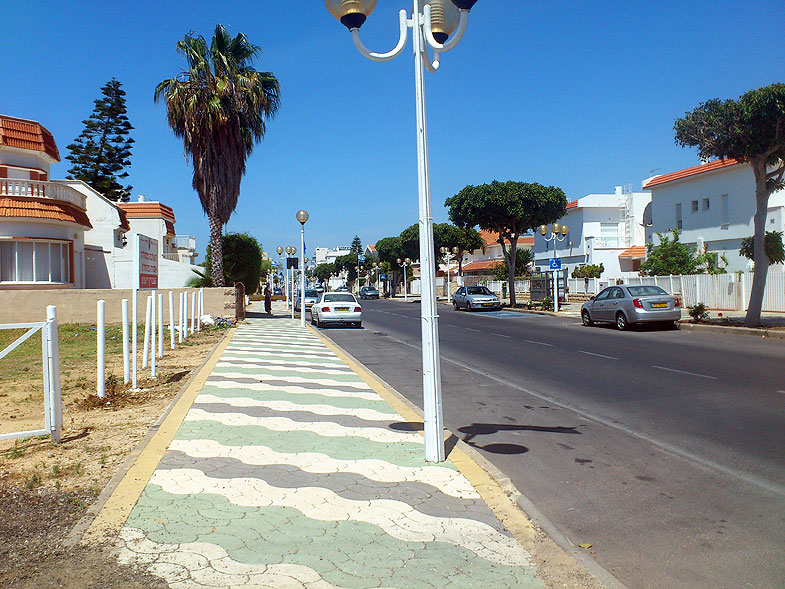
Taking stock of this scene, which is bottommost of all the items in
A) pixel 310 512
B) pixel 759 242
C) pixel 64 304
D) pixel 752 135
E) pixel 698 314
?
pixel 310 512

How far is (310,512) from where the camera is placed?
4.61 m

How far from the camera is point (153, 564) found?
12.3 ft

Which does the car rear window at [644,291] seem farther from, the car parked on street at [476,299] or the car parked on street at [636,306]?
the car parked on street at [476,299]

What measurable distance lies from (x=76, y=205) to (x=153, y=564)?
91.8ft

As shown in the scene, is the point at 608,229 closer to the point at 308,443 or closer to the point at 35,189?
the point at 35,189

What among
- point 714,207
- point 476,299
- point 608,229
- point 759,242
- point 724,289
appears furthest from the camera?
point 608,229

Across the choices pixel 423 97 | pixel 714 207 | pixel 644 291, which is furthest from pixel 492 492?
pixel 714 207

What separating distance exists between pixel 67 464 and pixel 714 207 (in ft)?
125

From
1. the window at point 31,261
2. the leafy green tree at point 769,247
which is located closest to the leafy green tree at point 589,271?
the leafy green tree at point 769,247

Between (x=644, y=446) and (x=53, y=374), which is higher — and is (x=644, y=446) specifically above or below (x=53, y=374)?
below

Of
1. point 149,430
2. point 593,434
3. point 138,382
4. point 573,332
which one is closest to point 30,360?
point 138,382

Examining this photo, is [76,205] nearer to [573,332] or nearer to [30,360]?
[30,360]

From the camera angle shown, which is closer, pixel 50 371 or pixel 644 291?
pixel 50 371

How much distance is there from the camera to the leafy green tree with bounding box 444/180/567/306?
38.9m
